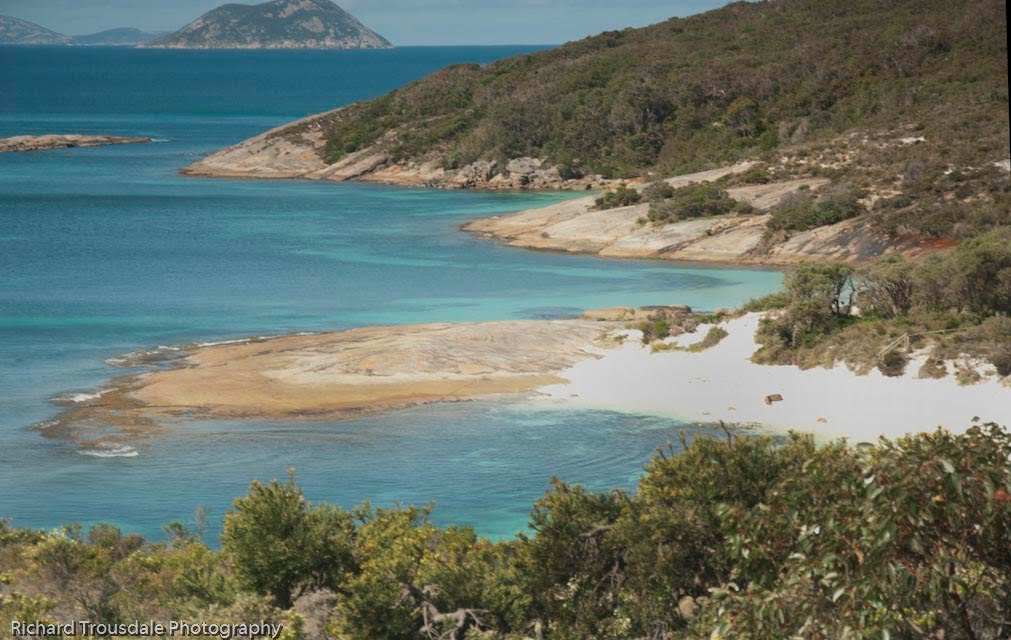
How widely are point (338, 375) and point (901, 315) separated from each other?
43.8ft

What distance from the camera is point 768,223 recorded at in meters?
50.8

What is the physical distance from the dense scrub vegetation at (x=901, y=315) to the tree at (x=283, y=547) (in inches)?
676

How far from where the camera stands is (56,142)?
370ft

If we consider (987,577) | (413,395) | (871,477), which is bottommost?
(413,395)

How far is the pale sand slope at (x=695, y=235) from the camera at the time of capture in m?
47.8

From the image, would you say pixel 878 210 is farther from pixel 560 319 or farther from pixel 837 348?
pixel 837 348

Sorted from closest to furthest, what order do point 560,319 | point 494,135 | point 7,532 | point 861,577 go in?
point 861,577 → point 7,532 → point 560,319 → point 494,135

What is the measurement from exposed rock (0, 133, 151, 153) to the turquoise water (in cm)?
1712

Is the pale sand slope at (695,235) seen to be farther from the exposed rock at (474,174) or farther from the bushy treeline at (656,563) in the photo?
the bushy treeline at (656,563)

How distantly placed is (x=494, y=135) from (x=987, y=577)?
7659cm

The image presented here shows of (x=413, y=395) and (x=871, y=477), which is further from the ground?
(x=871, y=477)

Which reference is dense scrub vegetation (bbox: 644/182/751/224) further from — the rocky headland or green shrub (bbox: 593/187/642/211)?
the rocky headland

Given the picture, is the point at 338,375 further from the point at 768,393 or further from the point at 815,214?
the point at 815,214

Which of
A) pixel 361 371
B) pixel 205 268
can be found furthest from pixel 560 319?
pixel 205 268
